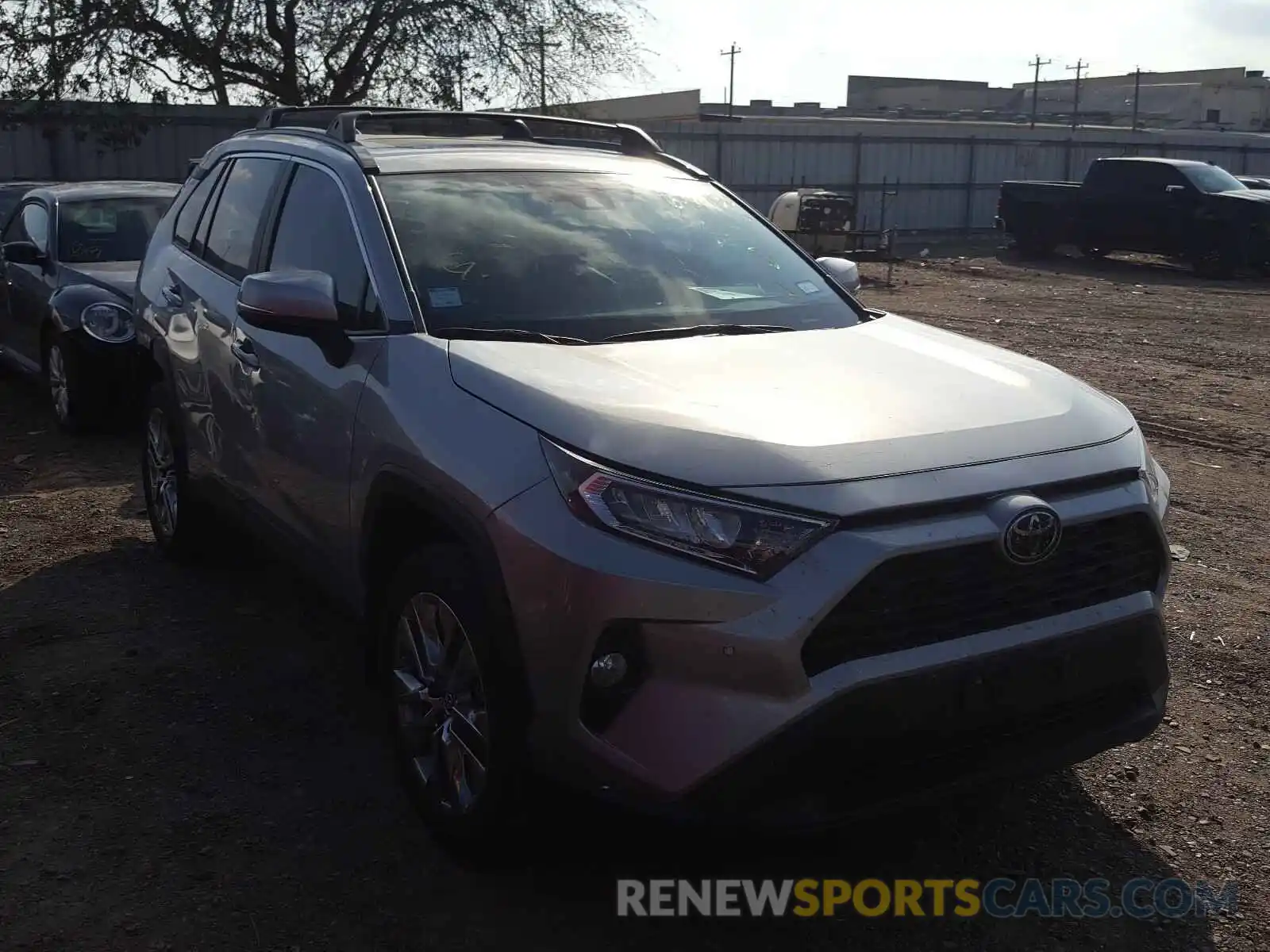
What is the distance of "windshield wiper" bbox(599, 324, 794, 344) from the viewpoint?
366 cm

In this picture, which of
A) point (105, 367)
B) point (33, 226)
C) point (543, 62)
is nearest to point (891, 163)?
point (543, 62)

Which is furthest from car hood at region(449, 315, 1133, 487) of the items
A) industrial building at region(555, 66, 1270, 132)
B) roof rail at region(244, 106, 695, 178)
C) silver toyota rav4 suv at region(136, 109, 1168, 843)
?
industrial building at region(555, 66, 1270, 132)

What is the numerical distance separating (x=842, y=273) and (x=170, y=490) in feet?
9.74

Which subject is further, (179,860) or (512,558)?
(179,860)

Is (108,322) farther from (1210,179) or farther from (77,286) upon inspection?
(1210,179)

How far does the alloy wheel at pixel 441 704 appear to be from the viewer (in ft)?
10.1

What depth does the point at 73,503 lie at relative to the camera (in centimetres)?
675

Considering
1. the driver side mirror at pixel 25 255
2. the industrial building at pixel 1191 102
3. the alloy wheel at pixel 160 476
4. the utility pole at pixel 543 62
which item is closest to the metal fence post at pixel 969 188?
the utility pole at pixel 543 62

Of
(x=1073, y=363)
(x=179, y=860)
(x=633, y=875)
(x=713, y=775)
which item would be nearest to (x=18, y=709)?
(x=179, y=860)

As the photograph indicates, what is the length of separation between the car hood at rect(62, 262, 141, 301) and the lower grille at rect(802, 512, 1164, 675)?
262 inches

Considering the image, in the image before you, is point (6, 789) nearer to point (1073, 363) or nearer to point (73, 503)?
point (73, 503)

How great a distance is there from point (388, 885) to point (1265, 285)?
65.4 feet

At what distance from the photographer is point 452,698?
318cm

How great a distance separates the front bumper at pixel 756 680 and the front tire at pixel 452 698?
111 mm
